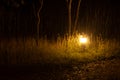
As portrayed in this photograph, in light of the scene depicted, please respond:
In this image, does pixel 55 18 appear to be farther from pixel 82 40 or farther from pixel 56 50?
pixel 56 50

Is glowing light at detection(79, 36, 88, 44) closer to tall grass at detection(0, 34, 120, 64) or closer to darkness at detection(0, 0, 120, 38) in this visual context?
tall grass at detection(0, 34, 120, 64)

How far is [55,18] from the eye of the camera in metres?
16.8

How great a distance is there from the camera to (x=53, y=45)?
39.9ft

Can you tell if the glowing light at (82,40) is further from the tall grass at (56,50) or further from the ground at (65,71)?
the ground at (65,71)

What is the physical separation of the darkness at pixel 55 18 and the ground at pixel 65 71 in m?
4.27

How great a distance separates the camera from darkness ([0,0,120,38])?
1517 centimetres

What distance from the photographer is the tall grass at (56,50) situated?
10.8 m

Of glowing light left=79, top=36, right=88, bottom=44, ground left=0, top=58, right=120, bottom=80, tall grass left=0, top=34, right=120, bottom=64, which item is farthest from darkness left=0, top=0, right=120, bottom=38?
ground left=0, top=58, right=120, bottom=80

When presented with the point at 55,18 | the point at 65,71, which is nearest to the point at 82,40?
the point at 65,71

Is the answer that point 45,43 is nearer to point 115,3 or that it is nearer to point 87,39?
point 87,39

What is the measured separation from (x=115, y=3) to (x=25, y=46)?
7.90m

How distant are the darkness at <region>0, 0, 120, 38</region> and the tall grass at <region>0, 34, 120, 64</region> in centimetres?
208

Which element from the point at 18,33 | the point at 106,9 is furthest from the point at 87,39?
the point at 106,9

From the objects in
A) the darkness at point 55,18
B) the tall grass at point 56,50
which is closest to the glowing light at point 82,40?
the tall grass at point 56,50
